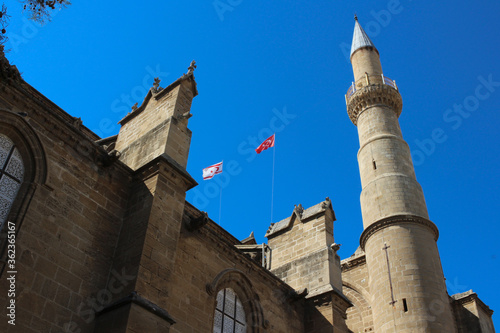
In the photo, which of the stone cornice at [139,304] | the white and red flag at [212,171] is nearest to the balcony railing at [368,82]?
the white and red flag at [212,171]

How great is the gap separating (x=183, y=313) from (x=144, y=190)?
248 cm

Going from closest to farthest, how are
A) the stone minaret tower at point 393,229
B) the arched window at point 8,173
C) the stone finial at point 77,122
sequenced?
the arched window at point 8,173, the stone finial at point 77,122, the stone minaret tower at point 393,229

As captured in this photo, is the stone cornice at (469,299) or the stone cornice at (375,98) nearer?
the stone cornice at (469,299)

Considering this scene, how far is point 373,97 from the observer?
22.7 m

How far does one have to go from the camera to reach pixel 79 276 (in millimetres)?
8141

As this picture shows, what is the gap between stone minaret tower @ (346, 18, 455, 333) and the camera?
15812 millimetres

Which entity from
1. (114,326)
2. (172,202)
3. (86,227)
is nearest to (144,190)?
(172,202)

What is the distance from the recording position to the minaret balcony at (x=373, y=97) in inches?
893

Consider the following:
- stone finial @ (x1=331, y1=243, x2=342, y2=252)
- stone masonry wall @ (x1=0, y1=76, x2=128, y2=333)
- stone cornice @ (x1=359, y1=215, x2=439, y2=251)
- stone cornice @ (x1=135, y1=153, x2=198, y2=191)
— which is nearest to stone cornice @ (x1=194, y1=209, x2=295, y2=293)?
stone cornice @ (x1=135, y1=153, x2=198, y2=191)

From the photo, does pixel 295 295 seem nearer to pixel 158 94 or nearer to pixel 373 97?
pixel 158 94

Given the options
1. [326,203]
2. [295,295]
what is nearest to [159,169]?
[295,295]

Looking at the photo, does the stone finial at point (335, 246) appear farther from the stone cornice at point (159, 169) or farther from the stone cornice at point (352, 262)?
the stone cornice at point (352, 262)

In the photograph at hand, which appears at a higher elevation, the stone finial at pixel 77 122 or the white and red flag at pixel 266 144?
the white and red flag at pixel 266 144

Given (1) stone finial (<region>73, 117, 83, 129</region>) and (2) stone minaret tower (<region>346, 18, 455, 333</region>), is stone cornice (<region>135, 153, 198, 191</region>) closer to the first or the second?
(1) stone finial (<region>73, 117, 83, 129</region>)
